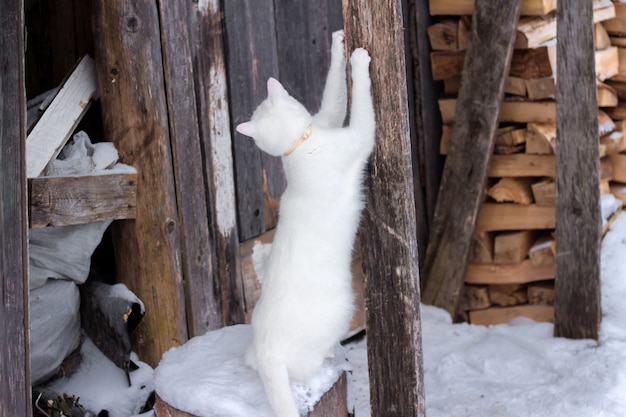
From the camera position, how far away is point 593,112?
15.7ft

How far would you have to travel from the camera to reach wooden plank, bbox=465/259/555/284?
5.45 metres

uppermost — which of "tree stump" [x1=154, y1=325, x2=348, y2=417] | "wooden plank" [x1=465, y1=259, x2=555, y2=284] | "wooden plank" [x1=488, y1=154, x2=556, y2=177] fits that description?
"wooden plank" [x1=488, y1=154, x2=556, y2=177]

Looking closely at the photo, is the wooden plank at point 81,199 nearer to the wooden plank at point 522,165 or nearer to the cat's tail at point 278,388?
the cat's tail at point 278,388

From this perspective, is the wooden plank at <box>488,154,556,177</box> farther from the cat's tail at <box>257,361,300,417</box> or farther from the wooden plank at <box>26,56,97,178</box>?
the cat's tail at <box>257,361,300,417</box>

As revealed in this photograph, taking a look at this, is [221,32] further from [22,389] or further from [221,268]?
[22,389]

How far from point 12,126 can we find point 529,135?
10.6ft

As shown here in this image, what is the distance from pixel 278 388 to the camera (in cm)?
273

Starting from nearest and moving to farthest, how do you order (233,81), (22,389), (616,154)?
(22,389) → (233,81) → (616,154)

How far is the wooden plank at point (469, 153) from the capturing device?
517cm

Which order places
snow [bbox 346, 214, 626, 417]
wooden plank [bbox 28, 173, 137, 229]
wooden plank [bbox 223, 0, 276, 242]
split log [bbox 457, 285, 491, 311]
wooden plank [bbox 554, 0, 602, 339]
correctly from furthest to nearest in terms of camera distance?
split log [bbox 457, 285, 491, 311] → wooden plank [bbox 554, 0, 602, 339] → snow [bbox 346, 214, 626, 417] → wooden plank [bbox 223, 0, 276, 242] → wooden plank [bbox 28, 173, 137, 229]

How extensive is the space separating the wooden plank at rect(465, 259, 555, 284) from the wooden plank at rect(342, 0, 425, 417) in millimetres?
2623

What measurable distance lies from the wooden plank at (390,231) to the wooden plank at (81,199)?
1.27 m

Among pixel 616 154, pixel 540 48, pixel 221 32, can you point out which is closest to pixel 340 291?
pixel 221 32

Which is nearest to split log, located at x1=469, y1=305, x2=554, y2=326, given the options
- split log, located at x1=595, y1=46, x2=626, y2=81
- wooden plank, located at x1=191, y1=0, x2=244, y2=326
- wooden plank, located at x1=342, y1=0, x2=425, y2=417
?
split log, located at x1=595, y1=46, x2=626, y2=81
